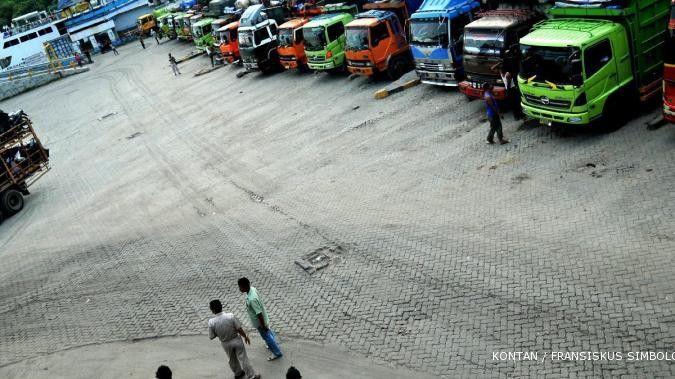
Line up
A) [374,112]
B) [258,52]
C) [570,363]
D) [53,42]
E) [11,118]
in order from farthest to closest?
[53,42]
[258,52]
[11,118]
[374,112]
[570,363]

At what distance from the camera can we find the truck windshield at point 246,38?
91.0 ft

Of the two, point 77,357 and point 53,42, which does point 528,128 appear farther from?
point 53,42

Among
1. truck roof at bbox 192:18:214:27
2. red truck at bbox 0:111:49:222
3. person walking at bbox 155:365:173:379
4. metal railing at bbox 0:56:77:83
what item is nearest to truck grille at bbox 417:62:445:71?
person walking at bbox 155:365:173:379

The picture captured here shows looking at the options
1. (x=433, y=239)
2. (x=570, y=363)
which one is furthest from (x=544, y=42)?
A: (x=570, y=363)

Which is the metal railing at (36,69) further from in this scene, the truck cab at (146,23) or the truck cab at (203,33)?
the truck cab at (203,33)

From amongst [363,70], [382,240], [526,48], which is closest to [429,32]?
[363,70]

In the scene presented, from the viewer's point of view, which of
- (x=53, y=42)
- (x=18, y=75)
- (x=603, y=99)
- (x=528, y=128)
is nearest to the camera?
(x=603, y=99)

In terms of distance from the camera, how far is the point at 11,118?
63.1 ft

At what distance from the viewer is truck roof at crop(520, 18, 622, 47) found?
11.4 meters

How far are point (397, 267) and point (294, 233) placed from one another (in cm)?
298

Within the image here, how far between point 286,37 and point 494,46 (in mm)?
13436

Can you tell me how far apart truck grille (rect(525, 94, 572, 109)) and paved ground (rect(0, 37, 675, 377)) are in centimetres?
88

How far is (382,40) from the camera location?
2005 centimetres

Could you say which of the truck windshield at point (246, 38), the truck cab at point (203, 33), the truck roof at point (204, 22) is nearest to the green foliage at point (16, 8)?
the truck roof at point (204, 22)
